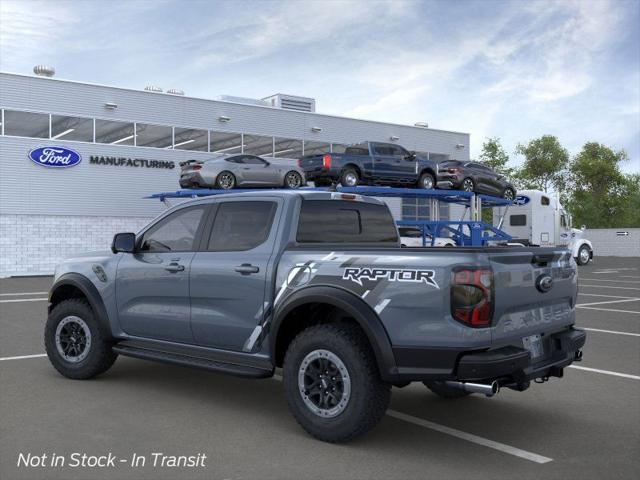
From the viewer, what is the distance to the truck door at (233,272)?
17.9 feet

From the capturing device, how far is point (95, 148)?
2831cm

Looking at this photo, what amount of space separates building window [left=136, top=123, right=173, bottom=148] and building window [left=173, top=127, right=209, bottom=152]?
0.32 m

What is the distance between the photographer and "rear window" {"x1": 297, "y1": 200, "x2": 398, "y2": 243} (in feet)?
18.7

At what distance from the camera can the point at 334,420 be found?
190 inches

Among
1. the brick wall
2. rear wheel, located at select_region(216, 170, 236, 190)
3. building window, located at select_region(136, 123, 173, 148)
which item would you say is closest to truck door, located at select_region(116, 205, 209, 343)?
rear wheel, located at select_region(216, 170, 236, 190)

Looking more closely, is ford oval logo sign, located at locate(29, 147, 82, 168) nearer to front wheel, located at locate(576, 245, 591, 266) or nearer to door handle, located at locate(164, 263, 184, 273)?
door handle, located at locate(164, 263, 184, 273)

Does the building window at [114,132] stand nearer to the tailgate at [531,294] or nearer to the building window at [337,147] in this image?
the building window at [337,147]

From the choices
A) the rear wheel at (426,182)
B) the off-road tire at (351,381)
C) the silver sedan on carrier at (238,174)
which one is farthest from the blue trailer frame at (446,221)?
the off-road tire at (351,381)

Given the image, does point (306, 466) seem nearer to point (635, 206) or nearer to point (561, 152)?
point (561, 152)

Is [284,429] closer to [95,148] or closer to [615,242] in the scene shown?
[95,148]

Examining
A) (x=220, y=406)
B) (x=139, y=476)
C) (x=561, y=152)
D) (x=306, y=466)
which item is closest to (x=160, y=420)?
(x=220, y=406)

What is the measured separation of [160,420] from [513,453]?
2.70 meters

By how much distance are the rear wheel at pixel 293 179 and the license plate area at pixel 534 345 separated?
18.4 metres

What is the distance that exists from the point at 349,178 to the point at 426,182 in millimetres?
2992
